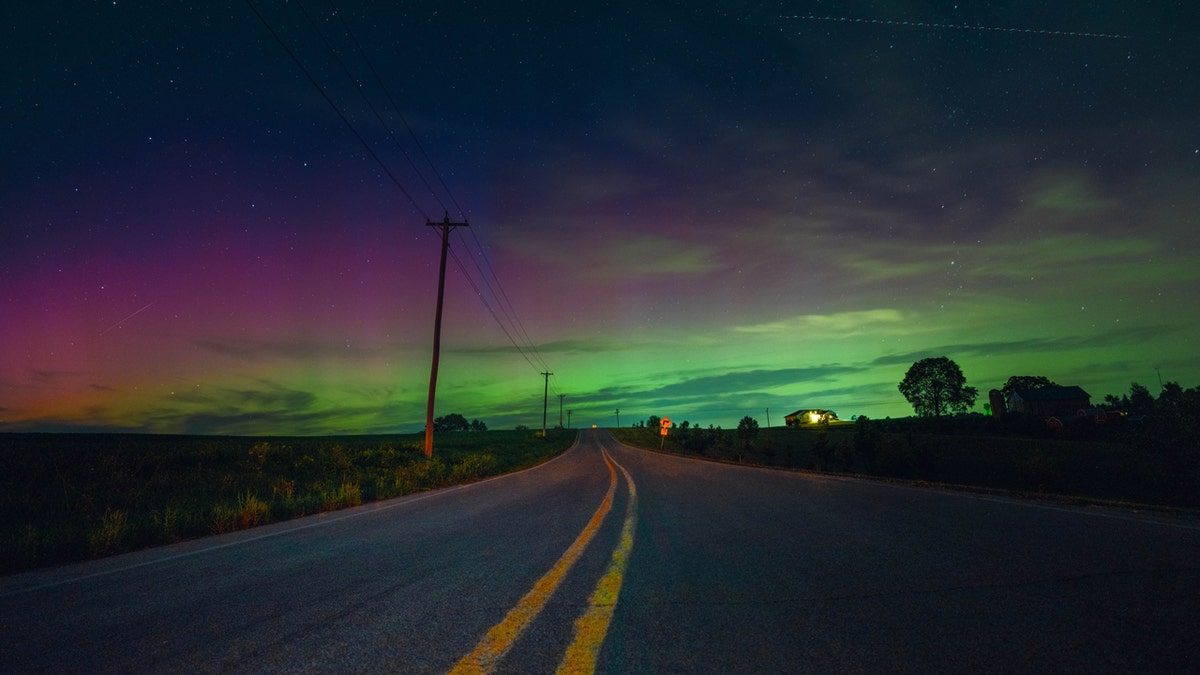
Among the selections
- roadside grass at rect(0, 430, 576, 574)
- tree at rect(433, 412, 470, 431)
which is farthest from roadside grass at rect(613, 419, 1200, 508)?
tree at rect(433, 412, 470, 431)

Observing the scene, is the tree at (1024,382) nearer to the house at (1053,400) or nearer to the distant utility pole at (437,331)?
the house at (1053,400)

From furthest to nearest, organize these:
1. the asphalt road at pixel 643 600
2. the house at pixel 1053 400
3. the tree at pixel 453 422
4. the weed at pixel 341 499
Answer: the tree at pixel 453 422, the house at pixel 1053 400, the weed at pixel 341 499, the asphalt road at pixel 643 600

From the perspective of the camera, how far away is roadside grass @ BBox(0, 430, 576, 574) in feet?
21.5

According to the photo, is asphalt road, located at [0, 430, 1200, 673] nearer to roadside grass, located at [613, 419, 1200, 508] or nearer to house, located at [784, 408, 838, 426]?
roadside grass, located at [613, 419, 1200, 508]

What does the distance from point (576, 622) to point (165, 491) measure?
17047 millimetres

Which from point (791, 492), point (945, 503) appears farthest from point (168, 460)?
point (945, 503)

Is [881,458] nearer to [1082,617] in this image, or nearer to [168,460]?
[1082,617]

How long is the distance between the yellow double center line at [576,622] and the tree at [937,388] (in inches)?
3574

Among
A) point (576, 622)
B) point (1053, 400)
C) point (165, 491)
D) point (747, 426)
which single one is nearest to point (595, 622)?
point (576, 622)

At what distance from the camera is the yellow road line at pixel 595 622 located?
225 centimetres

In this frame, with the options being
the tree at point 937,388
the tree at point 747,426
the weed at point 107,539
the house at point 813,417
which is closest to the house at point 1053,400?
the tree at point 937,388

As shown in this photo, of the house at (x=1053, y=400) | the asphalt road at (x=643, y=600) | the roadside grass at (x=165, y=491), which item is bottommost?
the roadside grass at (x=165, y=491)

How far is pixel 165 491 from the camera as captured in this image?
14461 mm

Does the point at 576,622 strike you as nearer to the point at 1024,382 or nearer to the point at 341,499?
the point at 341,499
